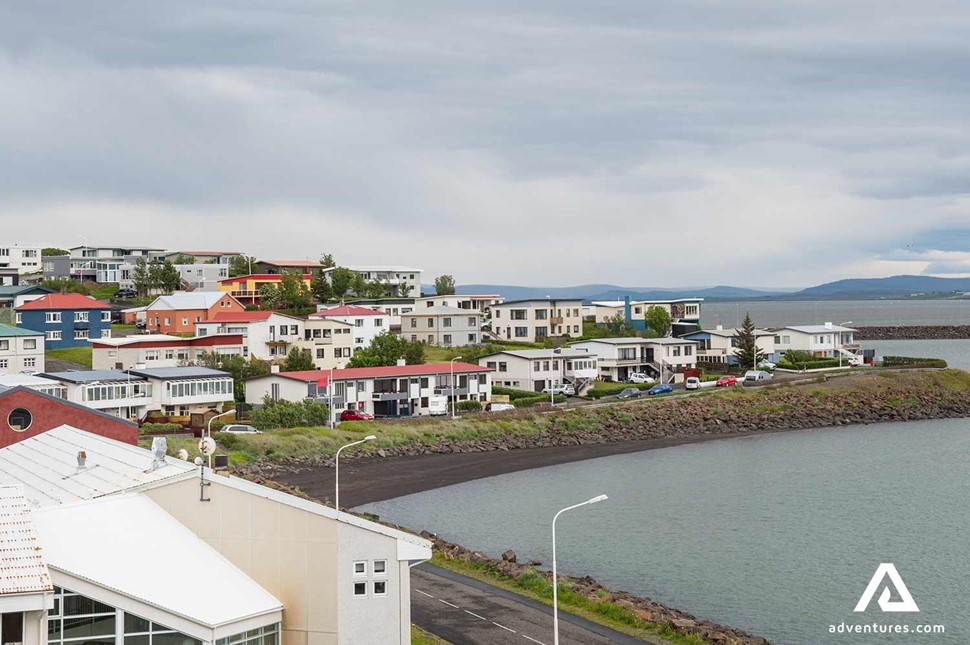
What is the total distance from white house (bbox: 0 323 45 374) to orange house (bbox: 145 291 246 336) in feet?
53.7

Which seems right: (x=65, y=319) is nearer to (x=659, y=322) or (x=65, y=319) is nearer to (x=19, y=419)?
(x=19, y=419)

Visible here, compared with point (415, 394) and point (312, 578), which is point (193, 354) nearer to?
point (415, 394)

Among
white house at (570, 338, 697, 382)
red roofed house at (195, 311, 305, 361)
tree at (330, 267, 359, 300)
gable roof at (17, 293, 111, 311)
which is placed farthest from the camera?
tree at (330, 267, 359, 300)

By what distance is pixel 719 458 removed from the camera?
6581cm

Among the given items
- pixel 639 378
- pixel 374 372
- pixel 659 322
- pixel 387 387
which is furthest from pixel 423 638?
pixel 659 322

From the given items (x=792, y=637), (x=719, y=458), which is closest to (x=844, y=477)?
(x=719, y=458)

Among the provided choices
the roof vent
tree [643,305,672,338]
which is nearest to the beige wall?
the roof vent

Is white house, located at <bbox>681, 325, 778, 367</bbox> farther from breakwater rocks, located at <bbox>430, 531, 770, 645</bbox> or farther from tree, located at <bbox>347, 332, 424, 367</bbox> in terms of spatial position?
breakwater rocks, located at <bbox>430, 531, 770, 645</bbox>

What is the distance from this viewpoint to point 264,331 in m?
80.9

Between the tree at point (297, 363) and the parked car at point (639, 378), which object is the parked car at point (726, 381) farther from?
the tree at point (297, 363)

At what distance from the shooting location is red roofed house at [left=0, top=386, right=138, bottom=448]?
118 ft

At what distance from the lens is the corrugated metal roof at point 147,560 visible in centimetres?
1938

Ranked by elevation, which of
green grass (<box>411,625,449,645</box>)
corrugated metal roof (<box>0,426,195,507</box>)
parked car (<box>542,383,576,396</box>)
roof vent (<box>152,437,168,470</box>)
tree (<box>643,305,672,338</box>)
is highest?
tree (<box>643,305,672,338</box>)

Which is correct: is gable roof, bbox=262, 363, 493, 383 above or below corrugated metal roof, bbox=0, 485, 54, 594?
below
